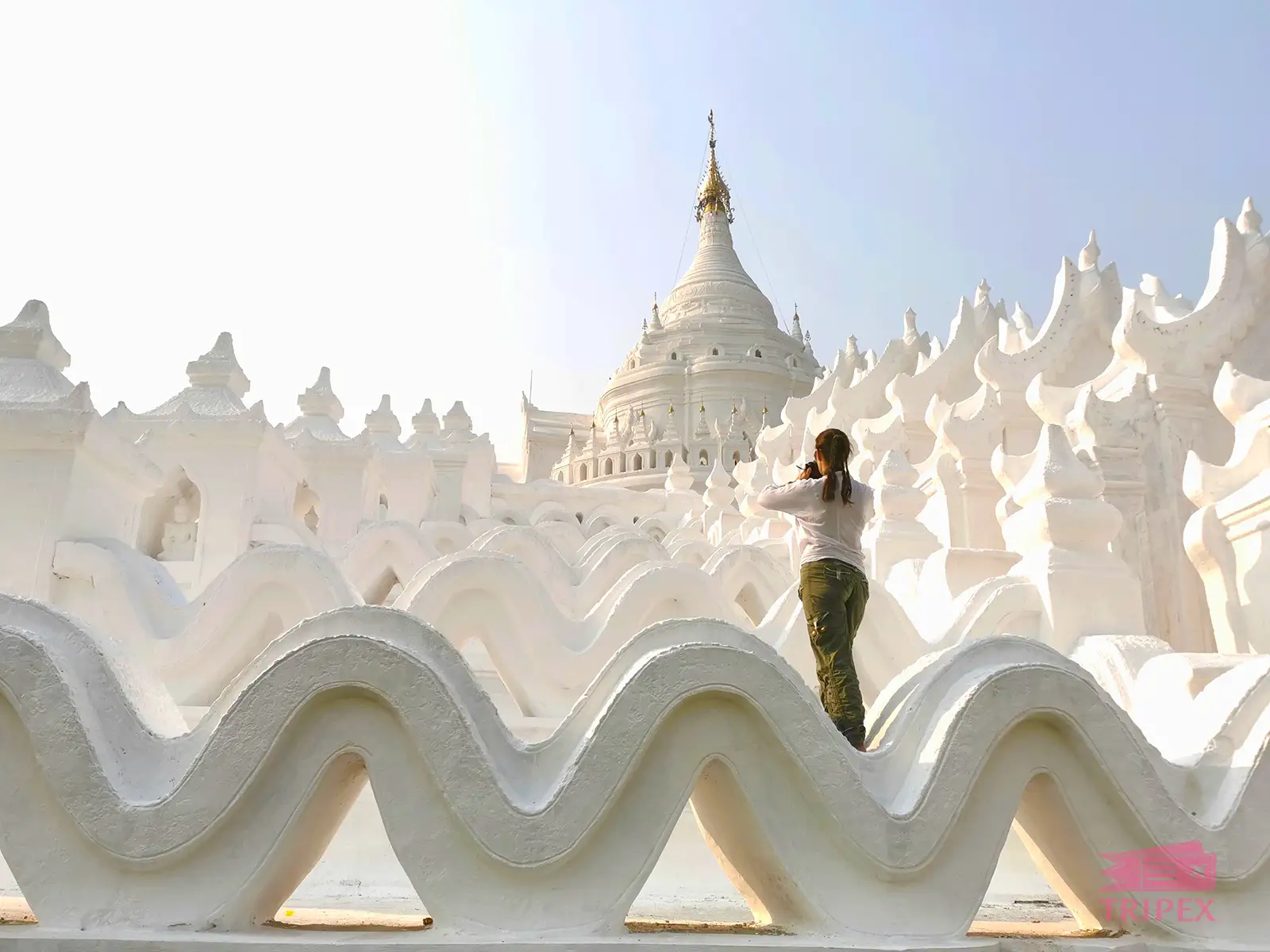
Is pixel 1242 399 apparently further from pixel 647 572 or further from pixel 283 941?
pixel 283 941

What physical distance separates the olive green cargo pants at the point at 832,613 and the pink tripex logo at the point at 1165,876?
38.1 inches

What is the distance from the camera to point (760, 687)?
2830mm

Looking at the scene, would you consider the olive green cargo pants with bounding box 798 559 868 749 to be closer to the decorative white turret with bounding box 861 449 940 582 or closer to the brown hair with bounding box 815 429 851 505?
the brown hair with bounding box 815 429 851 505

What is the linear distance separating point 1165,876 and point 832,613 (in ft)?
4.43

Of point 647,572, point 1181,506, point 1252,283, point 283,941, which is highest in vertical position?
point 1252,283

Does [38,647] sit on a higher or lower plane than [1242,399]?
lower

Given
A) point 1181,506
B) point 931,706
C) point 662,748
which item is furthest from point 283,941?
point 1181,506

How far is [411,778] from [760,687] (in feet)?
3.31

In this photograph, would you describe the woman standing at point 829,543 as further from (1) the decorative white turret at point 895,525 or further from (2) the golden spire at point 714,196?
(2) the golden spire at point 714,196

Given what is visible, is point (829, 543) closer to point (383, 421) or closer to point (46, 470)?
point (46, 470)

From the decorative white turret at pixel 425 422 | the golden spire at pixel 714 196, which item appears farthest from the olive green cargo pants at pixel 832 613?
the golden spire at pixel 714 196

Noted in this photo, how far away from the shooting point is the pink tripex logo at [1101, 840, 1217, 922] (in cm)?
292

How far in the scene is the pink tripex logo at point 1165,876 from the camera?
292cm

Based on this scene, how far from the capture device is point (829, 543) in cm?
385
